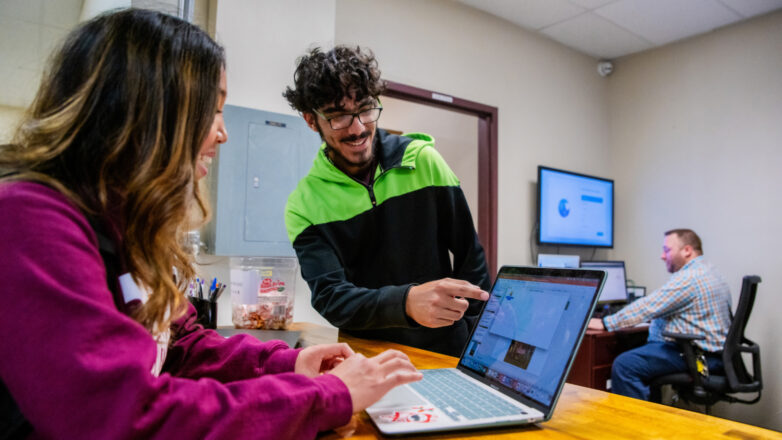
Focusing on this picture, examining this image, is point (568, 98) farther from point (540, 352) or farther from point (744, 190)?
point (540, 352)

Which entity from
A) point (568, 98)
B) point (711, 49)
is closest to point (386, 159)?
point (568, 98)

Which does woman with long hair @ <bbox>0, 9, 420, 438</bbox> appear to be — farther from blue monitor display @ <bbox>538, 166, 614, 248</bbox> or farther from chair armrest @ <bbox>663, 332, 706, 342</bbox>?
blue monitor display @ <bbox>538, 166, 614, 248</bbox>

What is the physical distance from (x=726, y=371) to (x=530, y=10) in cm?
262

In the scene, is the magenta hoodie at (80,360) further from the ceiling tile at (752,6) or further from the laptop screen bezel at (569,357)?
the ceiling tile at (752,6)

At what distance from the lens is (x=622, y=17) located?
3.54 m

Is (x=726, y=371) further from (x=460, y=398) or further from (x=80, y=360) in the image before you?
(x=80, y=360)

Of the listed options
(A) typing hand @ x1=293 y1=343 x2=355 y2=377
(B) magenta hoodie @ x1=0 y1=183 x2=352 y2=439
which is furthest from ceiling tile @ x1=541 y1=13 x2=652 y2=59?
(B) magenta hoodie @ x1=0 y1=183 x2=352 y2=439

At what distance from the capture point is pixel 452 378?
2.87ft

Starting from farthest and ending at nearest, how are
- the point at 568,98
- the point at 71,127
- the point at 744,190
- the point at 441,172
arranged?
the point at 568,98 < the point at 744,190 < the point at 441,172 < the point at 71,127

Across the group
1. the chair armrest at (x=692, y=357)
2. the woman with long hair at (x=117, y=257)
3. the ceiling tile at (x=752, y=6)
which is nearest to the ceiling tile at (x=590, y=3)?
the ceiling tile at (x=752, y=6)

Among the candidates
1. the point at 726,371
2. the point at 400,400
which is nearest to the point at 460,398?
the point at 400,400

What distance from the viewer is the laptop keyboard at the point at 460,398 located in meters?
0.68

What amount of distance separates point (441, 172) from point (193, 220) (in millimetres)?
840

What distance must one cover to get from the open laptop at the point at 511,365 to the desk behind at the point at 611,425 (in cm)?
2
